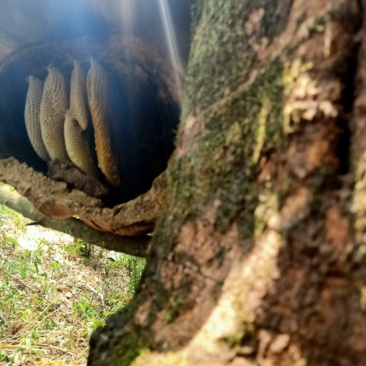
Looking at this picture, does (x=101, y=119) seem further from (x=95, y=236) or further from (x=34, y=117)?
(x=95, y=236)

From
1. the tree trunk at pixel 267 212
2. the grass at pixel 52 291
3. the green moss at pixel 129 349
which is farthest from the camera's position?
the grass at pixel 52 291

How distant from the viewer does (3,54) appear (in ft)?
3.92

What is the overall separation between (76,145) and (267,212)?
777mm

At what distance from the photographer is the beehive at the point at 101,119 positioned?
1.14 meters

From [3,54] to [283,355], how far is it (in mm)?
1038

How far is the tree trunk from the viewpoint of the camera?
448 millimetres

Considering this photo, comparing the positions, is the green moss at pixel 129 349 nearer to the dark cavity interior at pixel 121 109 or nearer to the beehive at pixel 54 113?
the dark cavity interior at pixel 121 109

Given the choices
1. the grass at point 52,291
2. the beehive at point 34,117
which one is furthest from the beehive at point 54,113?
the grass at point 52,291

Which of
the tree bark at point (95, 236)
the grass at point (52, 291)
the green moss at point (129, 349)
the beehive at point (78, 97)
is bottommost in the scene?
the grass at point (52, 291)

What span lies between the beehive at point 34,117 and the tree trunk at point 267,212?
69 centimetres

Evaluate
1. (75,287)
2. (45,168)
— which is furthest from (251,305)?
(75,287)

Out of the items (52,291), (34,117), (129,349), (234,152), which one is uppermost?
(34,117)

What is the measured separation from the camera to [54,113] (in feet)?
4.02

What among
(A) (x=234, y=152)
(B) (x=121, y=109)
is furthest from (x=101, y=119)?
(A) (x=234, y=152)
